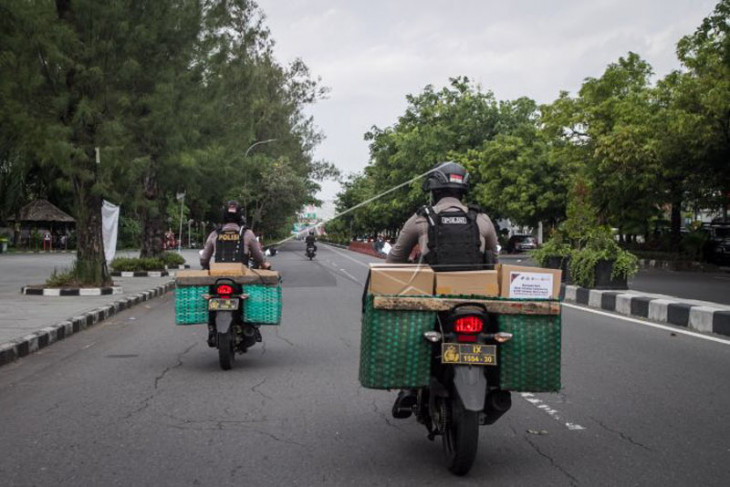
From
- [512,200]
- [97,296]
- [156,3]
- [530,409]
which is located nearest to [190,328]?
[97,296]

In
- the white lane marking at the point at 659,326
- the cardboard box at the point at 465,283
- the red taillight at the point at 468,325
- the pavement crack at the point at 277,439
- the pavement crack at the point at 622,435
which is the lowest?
the pavement crack at the point at 277,439

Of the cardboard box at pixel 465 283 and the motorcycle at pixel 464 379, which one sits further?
the cardboard box at pixel 465 283

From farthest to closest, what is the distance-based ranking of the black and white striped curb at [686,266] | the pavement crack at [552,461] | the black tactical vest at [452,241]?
the black and white striped curb at [686,266] → the black tactical vest at [452,241] → the pavement crack at [552,461]

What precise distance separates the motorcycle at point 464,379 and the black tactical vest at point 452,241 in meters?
0.41

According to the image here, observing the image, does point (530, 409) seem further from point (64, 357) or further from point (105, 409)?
point (64, 357)

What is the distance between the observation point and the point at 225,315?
7852 millimetres

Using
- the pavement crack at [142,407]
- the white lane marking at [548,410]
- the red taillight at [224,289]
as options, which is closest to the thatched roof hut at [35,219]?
the red taillight at [224,289]

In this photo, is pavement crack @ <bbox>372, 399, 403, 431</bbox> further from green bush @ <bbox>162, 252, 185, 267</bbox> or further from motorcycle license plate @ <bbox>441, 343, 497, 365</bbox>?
green bush @ <bbox>162, 252, 185, 267</bbox>

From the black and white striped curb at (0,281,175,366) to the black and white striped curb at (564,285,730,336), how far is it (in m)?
9.03

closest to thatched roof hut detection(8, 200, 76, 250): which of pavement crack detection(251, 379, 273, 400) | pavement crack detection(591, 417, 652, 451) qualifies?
pavement crack detection(251, 379, 273, 400)

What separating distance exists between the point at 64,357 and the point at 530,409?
5.48 meters

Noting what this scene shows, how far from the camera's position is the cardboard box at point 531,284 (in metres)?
4.68

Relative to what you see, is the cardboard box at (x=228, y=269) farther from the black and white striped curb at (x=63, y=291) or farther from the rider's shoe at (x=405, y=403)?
the black and white striped curb at (x=63, y=291)

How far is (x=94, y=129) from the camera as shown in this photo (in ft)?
55.1
